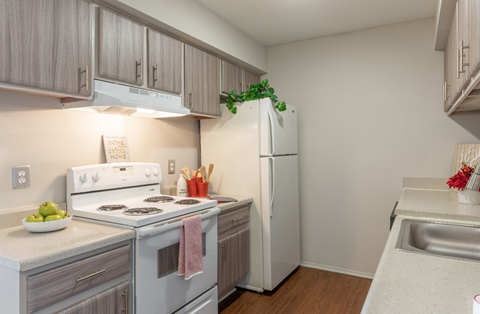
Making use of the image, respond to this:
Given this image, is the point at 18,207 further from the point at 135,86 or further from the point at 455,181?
the point at 455,181

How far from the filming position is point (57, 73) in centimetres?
163

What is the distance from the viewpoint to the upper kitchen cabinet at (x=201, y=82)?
2500 millimetres

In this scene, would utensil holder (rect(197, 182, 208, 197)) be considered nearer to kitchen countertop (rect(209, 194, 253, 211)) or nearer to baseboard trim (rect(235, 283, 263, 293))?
kitchen countertop (rect(209, 194, 253, 211))

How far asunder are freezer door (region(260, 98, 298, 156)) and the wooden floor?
123 centimetres

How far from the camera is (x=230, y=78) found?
306cm

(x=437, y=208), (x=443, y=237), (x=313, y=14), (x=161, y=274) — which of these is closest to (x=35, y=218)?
(x=161, y=274)

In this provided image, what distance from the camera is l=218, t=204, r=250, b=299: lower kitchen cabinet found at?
245 centimetres

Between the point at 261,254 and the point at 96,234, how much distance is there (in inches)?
63.7

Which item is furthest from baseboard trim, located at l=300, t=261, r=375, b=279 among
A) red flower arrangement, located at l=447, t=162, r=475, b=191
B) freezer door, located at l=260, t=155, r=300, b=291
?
red flower arrangement, located at l=447, t=162, r=475, b=191

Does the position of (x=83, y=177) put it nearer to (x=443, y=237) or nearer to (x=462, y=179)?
(x=443, y=237)

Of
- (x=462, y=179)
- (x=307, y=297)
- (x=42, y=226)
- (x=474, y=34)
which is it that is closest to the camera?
(x=474, y=34)

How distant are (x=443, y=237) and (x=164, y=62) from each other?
2.01m

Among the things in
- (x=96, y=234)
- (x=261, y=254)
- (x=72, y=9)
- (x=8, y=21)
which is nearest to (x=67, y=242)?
(x=96, y=234)

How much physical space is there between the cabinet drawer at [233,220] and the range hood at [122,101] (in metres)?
0.88
